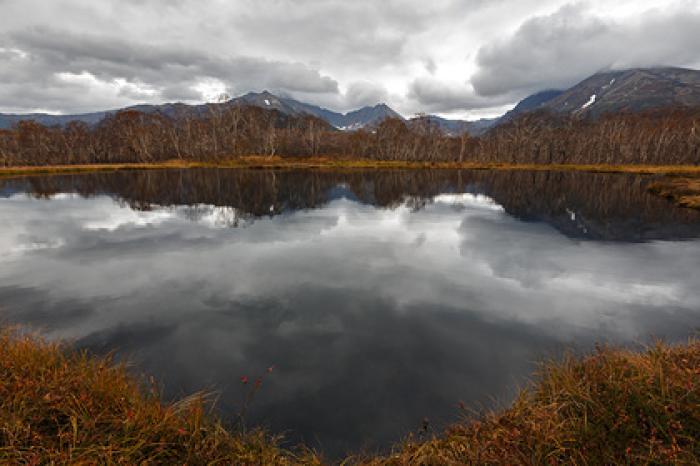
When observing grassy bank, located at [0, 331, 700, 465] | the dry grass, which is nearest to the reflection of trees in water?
the dry grass

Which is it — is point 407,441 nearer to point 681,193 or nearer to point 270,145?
point 681,193

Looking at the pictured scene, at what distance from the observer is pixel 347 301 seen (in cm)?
1496

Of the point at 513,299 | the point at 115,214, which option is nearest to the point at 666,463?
the point at 513,299

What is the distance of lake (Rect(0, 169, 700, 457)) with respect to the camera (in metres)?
9.21

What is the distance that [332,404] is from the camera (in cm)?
873

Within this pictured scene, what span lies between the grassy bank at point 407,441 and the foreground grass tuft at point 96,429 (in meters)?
0.02

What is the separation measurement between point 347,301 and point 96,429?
411 inches

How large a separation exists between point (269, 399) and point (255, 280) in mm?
9111

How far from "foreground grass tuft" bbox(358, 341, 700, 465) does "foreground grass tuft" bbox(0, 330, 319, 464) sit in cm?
290

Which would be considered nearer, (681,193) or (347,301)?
(347,301)

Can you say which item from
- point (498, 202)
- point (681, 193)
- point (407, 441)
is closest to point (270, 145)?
point (498, 202)

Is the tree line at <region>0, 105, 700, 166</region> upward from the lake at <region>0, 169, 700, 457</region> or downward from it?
upward

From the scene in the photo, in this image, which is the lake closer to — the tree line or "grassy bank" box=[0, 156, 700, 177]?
"grassy bank" box=[0, 156, 700, 177]

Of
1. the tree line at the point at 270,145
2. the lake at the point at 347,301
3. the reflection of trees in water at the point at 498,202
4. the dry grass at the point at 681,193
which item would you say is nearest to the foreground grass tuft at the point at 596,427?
the lake at the point at 347,301
